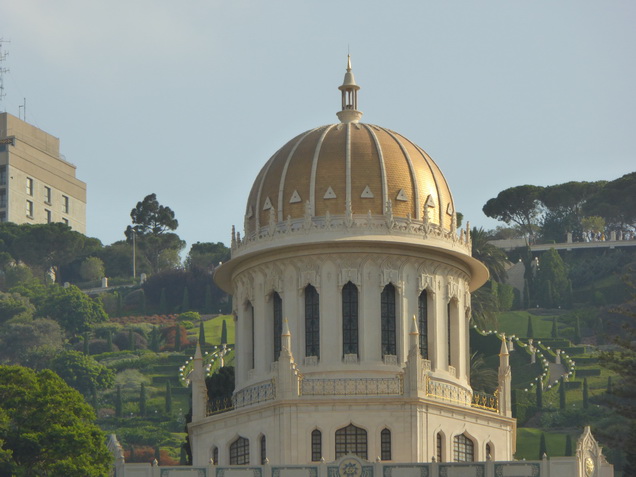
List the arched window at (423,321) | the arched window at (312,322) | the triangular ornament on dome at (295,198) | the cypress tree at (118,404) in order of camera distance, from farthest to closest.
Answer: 1. the cypress tree at (118,404)
2. the triangular ornament on dome at (295,198)
3. the arched window at (423,321)
4. the arched window at (312,322)

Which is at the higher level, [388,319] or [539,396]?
[539,396]

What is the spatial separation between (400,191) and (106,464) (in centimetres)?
1610

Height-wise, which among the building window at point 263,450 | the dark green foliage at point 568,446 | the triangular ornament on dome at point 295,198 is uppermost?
the triangular ornament on dome at point 295,198

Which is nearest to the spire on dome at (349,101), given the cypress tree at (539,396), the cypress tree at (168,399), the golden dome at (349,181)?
the golden dome at (349,181)

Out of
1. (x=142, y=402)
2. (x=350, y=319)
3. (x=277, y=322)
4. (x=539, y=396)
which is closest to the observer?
(x=350, y=319)

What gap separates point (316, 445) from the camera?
75.6 metres

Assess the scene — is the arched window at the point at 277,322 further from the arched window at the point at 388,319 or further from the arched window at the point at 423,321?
the arched window at the point at 423,321

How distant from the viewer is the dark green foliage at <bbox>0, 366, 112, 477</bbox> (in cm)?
7200

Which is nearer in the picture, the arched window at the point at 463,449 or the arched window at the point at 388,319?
the arched window at the point at 463,449

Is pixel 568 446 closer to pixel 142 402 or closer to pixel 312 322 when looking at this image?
pixel 142 402

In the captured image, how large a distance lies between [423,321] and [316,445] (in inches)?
277

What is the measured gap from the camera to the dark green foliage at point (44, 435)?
236ft

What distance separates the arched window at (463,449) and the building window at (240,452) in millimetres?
7994

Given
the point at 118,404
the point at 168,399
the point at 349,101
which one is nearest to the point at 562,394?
the point at 168,399
